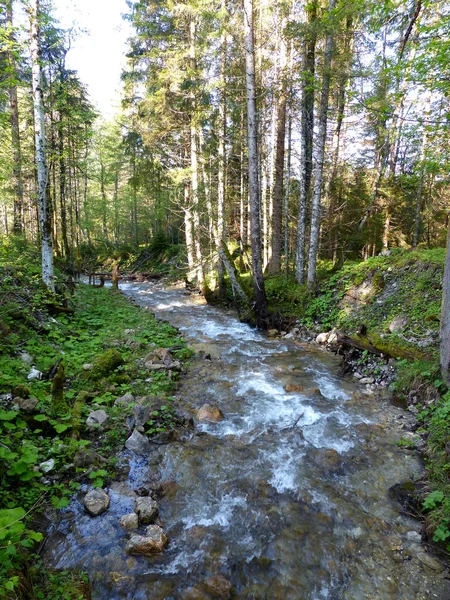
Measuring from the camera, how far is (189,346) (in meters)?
9.15

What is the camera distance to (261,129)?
16828 millimetres

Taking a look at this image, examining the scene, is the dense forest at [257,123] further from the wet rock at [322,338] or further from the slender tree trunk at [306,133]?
the wet rock at [322,338]

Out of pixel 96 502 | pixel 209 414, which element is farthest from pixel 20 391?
pixel 209 414

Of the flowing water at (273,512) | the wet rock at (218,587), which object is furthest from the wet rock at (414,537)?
the wet rock at (218,587)

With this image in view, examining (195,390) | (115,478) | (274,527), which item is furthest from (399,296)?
(115,478)

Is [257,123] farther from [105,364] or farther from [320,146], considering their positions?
[105,364]

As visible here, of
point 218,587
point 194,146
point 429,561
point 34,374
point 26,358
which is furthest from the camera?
point 194,146

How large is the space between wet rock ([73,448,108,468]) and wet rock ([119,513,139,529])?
916 millimetres

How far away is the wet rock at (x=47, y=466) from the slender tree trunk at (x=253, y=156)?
804 centimetres

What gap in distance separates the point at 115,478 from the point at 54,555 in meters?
1.09

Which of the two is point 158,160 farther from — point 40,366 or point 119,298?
point 40,366

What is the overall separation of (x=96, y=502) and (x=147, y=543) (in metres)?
0.82

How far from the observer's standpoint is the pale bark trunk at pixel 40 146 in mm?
8711

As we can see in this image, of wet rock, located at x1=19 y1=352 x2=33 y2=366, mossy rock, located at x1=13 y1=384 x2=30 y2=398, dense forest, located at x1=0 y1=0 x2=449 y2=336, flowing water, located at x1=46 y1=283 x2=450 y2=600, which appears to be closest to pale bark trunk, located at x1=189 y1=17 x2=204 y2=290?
dense forest, located at x1=0 y1=0 x2=449 y2=336
